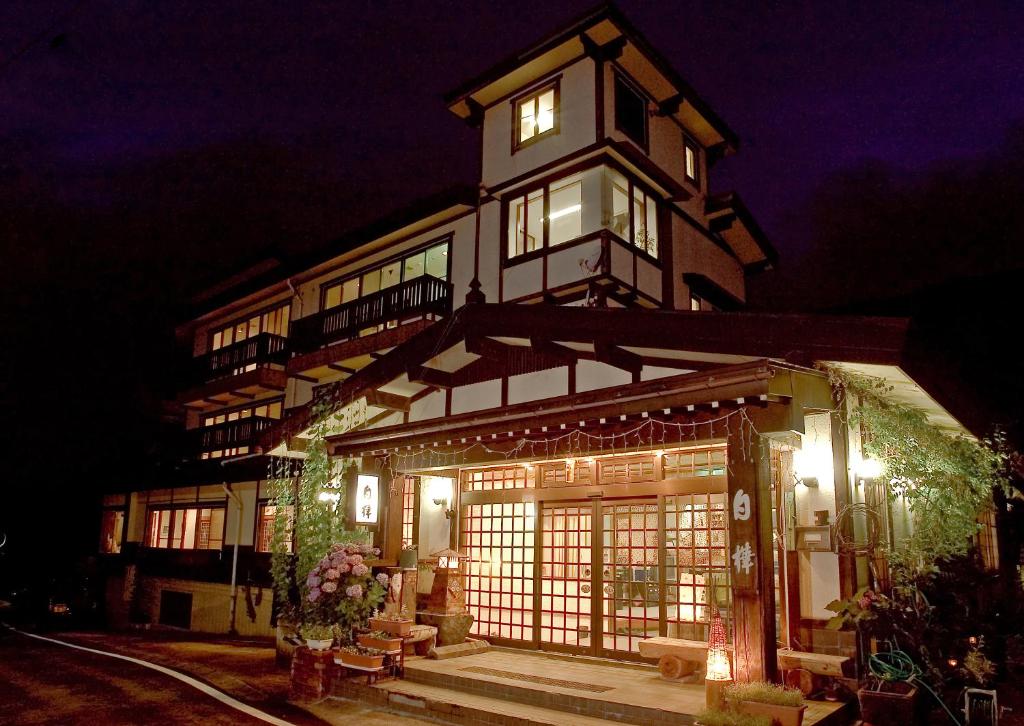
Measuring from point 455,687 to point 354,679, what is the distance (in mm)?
1687

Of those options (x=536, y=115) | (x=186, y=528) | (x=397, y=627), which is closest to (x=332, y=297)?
(x=536, y=115)

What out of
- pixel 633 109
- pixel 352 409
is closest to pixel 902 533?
pixel 352 409

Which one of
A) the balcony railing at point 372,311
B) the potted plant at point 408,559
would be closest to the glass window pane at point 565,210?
the balcony railing at point 372,311

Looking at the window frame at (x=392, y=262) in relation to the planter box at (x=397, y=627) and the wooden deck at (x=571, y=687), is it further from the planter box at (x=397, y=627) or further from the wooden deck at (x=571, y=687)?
the wooden deck at (x=571, y=687)

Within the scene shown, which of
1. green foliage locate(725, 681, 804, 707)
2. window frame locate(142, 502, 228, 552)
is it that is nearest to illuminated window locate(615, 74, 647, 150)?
green foliage locate(725, 681, 804, 707)

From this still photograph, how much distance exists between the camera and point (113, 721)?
9719 mm

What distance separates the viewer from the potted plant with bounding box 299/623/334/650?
36.9 feet

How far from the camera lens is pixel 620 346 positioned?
10406mm

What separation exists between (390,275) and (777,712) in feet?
55.3

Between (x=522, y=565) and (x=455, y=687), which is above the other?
(x=522, y=565)

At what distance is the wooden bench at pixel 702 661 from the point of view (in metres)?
8.96

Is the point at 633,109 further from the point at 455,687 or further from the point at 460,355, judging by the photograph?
the point at 455,687

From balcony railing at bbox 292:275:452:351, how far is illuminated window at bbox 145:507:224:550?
6.81 metres

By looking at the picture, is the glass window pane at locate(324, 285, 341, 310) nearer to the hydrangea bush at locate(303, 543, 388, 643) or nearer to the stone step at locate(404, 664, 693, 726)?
the hydrangea bush at locate(303, 543, 388, 643)
